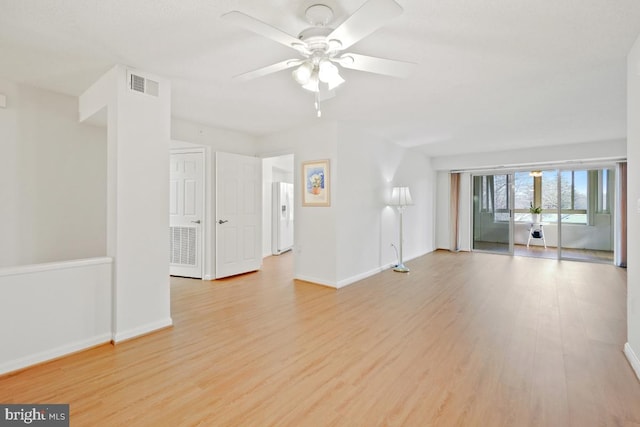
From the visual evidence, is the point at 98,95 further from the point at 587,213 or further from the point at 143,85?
the point at 587,213

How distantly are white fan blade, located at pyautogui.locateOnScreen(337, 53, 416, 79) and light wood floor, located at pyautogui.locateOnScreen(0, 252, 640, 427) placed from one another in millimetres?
2176

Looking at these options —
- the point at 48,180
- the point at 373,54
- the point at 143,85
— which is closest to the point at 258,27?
the point at 373,54

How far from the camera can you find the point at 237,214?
5.09 m

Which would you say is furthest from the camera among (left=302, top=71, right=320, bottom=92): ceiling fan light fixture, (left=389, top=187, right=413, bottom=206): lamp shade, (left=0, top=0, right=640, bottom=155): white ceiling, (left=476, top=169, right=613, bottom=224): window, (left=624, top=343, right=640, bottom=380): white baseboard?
(left=476, top=169, right=613, bottom=224): window

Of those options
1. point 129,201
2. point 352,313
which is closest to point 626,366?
point 352,313

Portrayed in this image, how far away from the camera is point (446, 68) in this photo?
269 centimetres

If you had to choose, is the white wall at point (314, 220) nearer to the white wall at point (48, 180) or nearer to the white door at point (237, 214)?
the white door at point (237, 214)

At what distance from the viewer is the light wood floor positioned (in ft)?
5.75

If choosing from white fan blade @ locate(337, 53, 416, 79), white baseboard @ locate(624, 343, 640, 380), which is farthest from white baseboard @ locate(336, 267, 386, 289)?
white fan blade @ locate(337, 53, 416, 79)

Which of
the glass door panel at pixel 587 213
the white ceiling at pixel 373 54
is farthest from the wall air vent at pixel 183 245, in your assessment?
the glass door panel at pixel 587 213

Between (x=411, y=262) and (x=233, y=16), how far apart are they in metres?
5.81

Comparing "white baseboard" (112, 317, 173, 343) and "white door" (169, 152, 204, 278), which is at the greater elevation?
"white door" (169, 152, 204, 278)

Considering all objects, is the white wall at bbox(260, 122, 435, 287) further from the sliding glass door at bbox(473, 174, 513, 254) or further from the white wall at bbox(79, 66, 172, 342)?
the sliding glass door at bbox(473, 174, 513, 254)

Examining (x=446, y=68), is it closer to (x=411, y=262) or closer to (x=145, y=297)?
(x=145, y=297)
